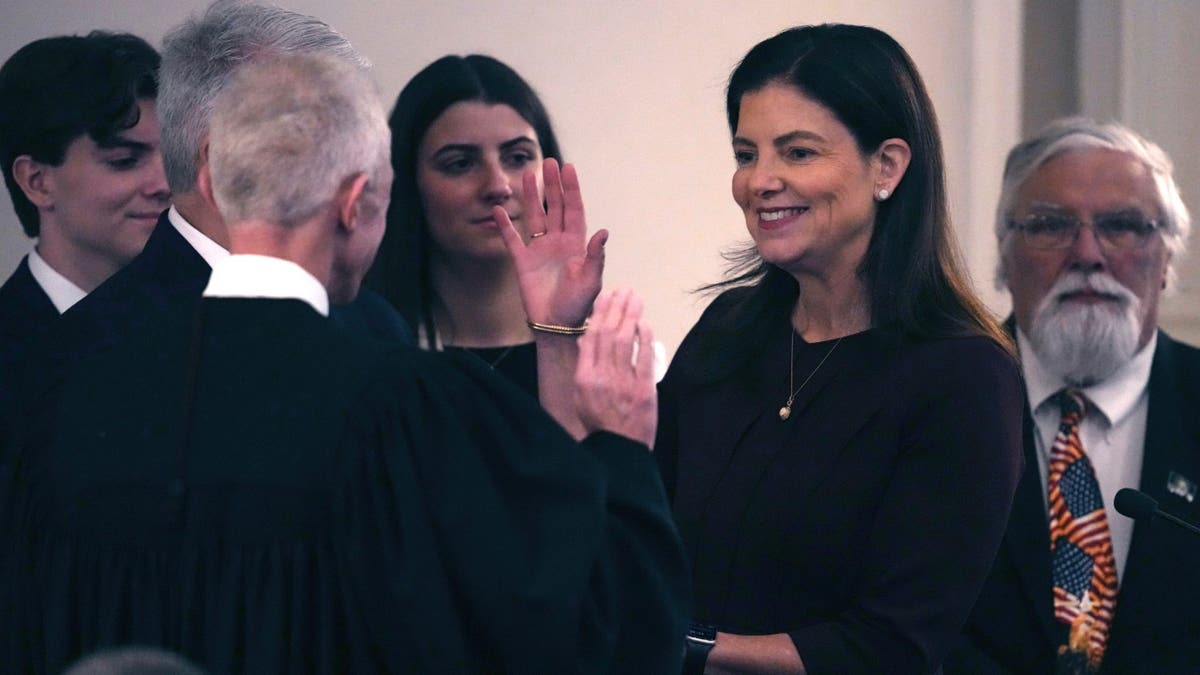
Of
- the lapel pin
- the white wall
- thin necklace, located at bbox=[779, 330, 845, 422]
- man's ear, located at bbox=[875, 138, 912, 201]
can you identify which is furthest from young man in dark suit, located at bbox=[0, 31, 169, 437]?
the lapel pin

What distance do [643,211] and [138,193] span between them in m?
1.73

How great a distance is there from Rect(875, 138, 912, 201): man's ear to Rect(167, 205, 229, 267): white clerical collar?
110cm

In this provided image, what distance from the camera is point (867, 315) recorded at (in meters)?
2.53

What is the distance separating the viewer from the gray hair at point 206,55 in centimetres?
216

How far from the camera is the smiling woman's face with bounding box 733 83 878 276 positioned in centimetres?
248

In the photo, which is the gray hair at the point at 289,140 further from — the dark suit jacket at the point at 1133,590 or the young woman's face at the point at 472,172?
the dark suit jacket at the point at 1133,590

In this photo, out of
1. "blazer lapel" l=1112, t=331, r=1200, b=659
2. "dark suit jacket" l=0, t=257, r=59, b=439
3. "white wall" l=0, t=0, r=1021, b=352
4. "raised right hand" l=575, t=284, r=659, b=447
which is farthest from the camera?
"white wall" l=0, t=0, r=1021, b=352

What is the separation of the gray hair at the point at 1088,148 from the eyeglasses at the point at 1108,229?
0.17 ft

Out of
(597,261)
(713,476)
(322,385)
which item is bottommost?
(713,476)

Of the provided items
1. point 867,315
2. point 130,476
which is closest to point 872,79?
point 867,315

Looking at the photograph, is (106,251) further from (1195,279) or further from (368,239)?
(1195,279)

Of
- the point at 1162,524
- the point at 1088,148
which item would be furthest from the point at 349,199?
the point at 1088,148

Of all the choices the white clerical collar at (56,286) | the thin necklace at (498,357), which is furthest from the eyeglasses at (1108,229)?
the white clerical collar at (56,286)

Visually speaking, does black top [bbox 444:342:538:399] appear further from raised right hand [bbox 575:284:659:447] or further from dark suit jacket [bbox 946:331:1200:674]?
raised right hand [bbox 575:284:659:447]
